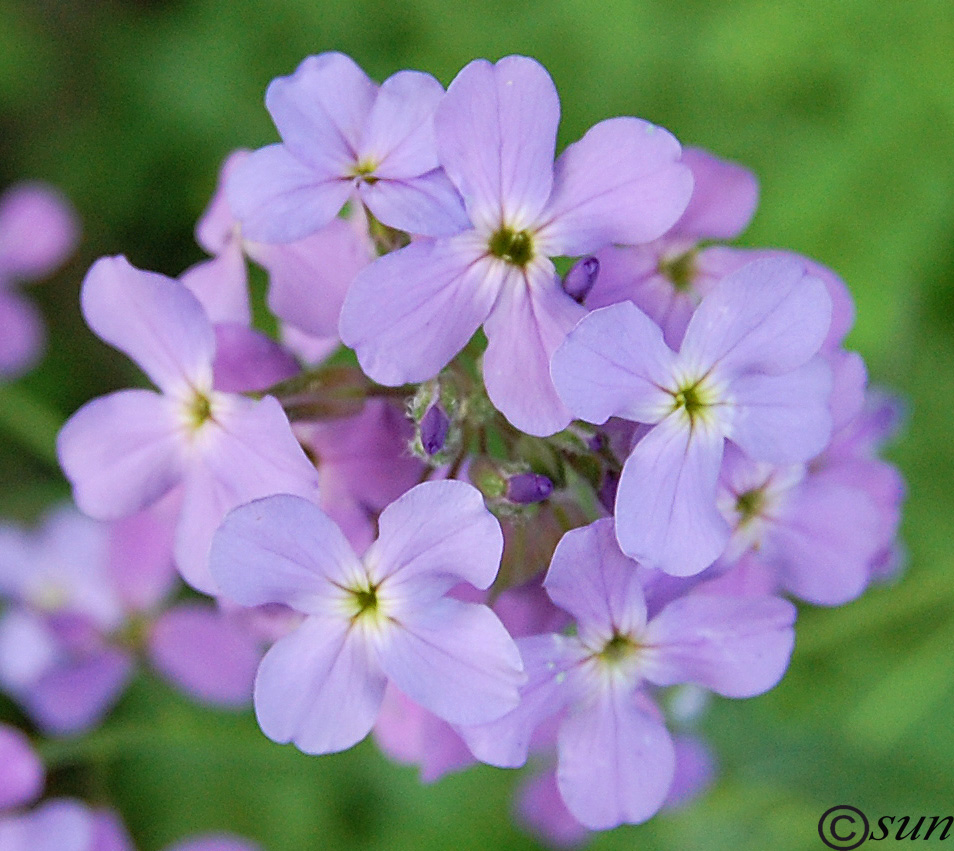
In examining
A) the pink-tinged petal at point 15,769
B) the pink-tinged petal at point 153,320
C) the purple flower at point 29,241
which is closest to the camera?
the pink-tinged petal at point 153,320

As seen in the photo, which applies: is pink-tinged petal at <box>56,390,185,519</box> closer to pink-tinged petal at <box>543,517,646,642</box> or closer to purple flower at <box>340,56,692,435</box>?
purple flower at <box>340,56,692,435</box>

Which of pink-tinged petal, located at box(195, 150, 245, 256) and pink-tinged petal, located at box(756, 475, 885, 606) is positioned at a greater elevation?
pink-tinged petal, located at box(195, 150, 245, 256)

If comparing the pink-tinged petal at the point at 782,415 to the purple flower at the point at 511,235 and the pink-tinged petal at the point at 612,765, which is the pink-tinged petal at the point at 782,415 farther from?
the pink-tinged petal at the point at 612,765

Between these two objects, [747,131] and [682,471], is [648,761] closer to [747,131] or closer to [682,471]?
[682,471]

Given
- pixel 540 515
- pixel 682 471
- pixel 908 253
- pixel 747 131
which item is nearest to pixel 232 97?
pixel 747 131

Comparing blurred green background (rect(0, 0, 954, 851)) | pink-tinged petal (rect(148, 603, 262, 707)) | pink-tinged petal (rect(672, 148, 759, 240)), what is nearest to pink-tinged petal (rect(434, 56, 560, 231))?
pink-tinged petal (rect(672, 148, 759, 240))

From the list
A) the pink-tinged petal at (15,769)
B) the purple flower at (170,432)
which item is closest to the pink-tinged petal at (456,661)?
the purple flower at (170,432)
